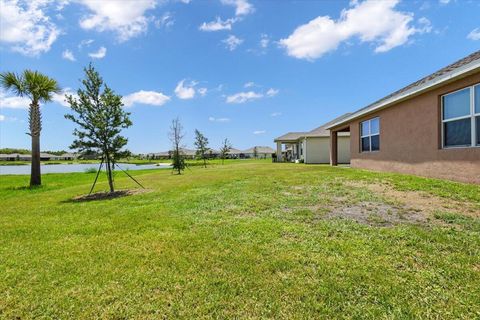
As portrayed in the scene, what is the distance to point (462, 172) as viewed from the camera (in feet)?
A: 27.0

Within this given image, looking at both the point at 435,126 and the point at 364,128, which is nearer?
the point at 435,126

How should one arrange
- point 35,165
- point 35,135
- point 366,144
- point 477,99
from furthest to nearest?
point 35,135 < point 35,165 < point 366,144 < point 477,99

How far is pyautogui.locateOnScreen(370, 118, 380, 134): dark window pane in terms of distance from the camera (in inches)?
552

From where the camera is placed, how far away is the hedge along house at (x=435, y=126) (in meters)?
7.92

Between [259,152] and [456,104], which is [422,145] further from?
[259,152]

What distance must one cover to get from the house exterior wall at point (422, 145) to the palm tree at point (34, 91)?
18.5 metres

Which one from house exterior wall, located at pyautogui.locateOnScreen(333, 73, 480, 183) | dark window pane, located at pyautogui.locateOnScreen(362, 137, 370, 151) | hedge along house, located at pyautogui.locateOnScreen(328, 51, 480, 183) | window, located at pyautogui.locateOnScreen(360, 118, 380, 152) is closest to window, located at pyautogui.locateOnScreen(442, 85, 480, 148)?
hedge along house, located at pyautogui.locateOnScreen(328, 51, 480, 183)

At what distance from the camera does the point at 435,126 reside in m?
9.38

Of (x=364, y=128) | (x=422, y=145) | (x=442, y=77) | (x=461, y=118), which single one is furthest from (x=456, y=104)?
(x=364, y=128)

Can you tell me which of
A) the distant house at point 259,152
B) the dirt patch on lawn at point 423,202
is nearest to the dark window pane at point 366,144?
the dirt patch on lawn at point 423,202

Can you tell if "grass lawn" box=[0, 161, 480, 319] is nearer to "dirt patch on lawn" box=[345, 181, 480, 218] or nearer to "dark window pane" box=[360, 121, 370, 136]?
"dirt patch on lawn" box=[345, 181, 480, 218]

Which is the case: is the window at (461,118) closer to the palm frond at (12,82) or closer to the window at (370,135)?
the window at (370,135)

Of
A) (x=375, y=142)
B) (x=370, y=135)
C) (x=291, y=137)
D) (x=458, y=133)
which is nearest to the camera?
(x=458, y=133)

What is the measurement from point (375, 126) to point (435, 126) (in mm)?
5160
